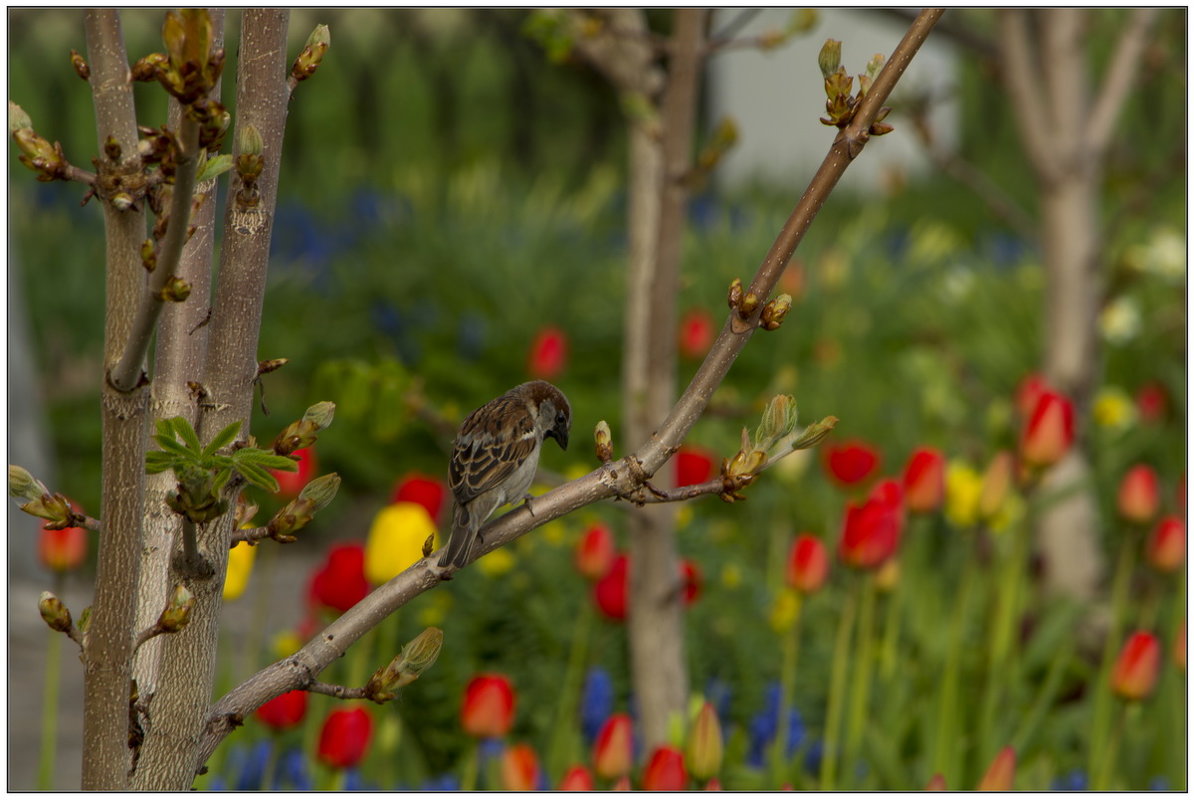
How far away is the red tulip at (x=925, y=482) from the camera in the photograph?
2.65 metres

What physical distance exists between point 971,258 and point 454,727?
538 centimetres

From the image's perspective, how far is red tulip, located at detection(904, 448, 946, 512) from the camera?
2654mm

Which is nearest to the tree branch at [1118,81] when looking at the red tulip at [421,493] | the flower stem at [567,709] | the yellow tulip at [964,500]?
the yellow tulip at [964,500]

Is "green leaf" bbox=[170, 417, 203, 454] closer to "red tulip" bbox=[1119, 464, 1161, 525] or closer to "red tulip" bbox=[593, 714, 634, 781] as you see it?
"red tulip" bbox=[593, 714, 634, 781]

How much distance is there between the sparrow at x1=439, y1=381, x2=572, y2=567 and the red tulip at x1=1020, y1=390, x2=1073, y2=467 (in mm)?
1597

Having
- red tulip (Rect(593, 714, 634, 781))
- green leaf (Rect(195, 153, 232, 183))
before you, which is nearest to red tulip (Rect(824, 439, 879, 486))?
red tulip (Rect(593, 714, 634, 781))

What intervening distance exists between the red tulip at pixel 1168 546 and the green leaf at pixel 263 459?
232 cm

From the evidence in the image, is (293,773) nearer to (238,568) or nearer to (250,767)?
(250,767)

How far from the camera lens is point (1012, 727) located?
279 centimetres

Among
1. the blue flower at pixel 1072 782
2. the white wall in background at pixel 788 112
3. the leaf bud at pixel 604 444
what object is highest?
the white wall in background at pixel 788 112

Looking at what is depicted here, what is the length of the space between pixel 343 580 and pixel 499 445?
1100 millimetres

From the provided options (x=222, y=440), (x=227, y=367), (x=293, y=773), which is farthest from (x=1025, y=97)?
(x=222, y=440)

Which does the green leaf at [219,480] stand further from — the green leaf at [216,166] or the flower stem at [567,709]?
the flower stem at [567,709]

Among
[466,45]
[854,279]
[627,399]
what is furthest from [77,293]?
[466,45]
